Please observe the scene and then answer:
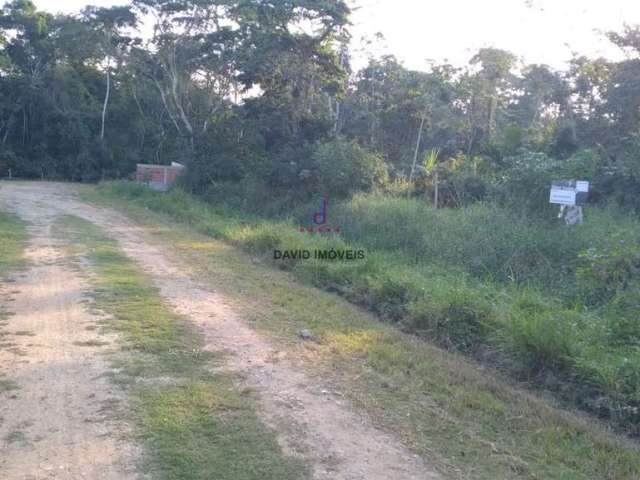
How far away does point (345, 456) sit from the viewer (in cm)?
441

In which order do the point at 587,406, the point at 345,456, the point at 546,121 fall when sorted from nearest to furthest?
the point at 345,456 → the point at 587,406 → the point at 546,121

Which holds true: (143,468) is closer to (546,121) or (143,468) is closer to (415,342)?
(415,342)

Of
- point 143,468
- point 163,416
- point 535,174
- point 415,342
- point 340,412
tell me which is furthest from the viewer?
point 535,174

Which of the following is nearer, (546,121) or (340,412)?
(340,412)

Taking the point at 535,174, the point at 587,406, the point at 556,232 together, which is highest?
the point at 535,174

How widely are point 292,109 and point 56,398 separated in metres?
21.0

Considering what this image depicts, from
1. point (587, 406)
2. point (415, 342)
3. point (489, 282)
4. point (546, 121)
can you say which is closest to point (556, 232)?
point (489, 282)

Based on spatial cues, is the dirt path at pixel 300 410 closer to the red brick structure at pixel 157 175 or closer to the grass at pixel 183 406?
the grass at pixel 183 406

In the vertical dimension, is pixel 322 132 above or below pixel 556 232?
above

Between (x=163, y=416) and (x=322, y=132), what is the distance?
2075 centimetres

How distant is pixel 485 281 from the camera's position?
32.5 ft
